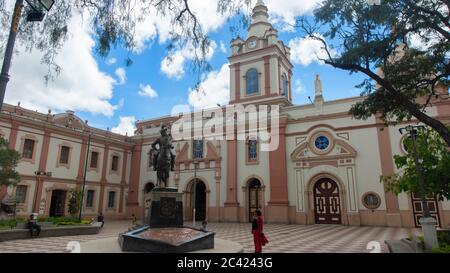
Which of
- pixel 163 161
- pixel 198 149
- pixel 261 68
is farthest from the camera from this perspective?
pixel 198 149

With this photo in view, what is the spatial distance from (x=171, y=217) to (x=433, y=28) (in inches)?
357

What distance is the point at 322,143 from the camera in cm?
2078

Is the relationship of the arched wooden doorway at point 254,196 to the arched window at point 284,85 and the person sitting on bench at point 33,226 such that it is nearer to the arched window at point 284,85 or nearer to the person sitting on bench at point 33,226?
the arched window at point 284,85

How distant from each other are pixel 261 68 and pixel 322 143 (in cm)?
875

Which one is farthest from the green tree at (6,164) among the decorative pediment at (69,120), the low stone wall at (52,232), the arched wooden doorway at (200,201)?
the arched wooden doorway at (200,201)

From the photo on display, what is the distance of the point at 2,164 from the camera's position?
14602mm

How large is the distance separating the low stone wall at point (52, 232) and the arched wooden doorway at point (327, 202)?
44.5 feet

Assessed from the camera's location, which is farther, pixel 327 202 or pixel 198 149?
pixel 198 149

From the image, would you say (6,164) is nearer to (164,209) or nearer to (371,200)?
(164,209)

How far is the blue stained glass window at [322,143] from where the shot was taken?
20.6 meters

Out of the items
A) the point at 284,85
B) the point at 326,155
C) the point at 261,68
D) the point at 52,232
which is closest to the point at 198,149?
the point at 261,68
